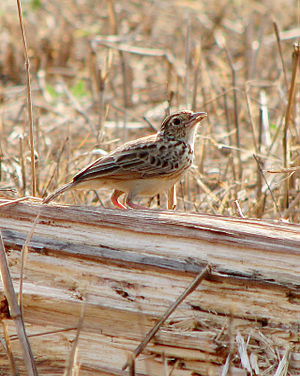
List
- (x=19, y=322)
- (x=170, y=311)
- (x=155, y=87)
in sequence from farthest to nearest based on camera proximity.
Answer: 1. (x=155, y=87)
2. (x=170, y=311)
3. (x=19, y=322)

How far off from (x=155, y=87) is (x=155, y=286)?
18.4ft

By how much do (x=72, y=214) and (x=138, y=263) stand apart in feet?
1.85

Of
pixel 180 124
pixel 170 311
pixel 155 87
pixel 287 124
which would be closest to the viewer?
pixel 170 311

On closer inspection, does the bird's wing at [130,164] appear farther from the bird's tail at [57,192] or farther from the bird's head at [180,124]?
the bird's head at [180,124]

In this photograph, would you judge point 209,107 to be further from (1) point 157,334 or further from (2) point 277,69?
(1) point 157,334

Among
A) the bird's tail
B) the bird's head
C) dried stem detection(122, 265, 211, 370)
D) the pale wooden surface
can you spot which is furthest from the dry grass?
dried stem detection(122, 265, 211, 370)

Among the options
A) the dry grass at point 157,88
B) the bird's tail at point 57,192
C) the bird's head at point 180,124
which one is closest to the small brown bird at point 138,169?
the bird's tail at point 57,192

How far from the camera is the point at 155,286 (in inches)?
166

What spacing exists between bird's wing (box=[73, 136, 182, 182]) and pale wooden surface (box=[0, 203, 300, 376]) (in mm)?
624

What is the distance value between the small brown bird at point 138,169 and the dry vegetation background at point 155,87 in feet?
2.53

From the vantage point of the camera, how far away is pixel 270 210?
251 inches

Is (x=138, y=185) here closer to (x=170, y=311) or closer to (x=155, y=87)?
(x=170, y=311)

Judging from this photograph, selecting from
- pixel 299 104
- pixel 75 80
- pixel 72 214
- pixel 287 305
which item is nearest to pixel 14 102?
pixel 75 80

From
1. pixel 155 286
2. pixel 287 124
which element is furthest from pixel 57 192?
pixel 287 124
